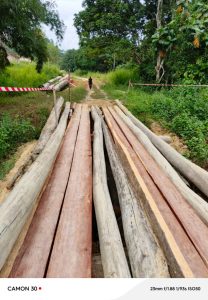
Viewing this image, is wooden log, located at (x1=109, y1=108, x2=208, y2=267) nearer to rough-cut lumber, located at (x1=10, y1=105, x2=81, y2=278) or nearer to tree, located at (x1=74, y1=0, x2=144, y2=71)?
rough-cut lumber, located at (x1=10, y1=105, x2=81, y2=278)

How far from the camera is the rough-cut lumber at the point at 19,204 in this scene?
2071mm

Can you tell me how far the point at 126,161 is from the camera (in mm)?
3998

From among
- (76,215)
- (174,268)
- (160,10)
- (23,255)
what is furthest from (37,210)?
(160,10)

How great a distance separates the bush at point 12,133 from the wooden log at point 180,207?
3528 mm

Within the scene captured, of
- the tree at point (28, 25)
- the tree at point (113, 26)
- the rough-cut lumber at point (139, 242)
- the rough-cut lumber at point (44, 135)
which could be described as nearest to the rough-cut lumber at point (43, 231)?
the rough-cut lumber at point (139, 242)

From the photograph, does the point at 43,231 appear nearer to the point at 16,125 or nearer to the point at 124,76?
the point at 16,125

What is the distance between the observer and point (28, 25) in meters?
9.27

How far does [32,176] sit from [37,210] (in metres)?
0.55

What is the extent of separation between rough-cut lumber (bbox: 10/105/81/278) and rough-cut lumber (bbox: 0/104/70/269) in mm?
102

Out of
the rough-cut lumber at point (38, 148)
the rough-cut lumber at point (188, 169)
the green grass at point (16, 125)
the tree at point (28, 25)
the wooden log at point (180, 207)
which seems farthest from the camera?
the tree at point (28, 25)

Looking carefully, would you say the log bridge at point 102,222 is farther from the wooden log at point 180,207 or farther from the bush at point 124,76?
the bush at point 124,76

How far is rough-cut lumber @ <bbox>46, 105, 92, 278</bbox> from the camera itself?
76.7 inches

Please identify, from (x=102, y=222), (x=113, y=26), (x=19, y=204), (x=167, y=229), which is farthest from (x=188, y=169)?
(x=113, y=26)

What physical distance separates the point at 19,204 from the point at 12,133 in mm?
4613
